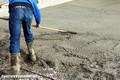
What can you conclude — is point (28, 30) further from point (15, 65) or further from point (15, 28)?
point (15, 65)

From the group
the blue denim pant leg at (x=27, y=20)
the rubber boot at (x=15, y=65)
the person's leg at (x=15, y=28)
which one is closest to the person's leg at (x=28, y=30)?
the blue denim pant leg at (x=27, y=20)

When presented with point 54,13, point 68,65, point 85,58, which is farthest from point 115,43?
point 54,13

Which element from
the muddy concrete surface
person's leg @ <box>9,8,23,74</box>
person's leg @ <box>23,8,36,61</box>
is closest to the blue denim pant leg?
person's leg @ <box>23,8,36,61</box>

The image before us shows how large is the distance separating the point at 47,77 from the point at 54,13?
193 inches

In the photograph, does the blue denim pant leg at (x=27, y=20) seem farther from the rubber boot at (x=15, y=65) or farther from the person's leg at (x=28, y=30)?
the rubber boot at (x=15, y=65)

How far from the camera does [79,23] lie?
8.55 metres

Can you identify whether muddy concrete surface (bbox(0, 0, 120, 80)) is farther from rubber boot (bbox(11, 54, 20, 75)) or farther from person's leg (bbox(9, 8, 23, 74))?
person's leg (bbox(9, 8, 23, 74))

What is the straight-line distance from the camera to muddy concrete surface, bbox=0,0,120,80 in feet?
17.7

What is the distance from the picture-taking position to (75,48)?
6.48 metres

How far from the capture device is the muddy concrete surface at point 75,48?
17.7 feet

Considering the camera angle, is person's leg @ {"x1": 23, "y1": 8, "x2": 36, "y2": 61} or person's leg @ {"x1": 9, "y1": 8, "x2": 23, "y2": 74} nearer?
person's leg @ {"x1": 9, "y1": 8, "x2": 23, "y2": 74}

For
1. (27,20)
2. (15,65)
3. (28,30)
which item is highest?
(27,20)

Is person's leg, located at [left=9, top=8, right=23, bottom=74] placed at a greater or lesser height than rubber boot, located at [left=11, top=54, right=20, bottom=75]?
greater

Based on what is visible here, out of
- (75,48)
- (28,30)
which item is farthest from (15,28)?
(75,48)
